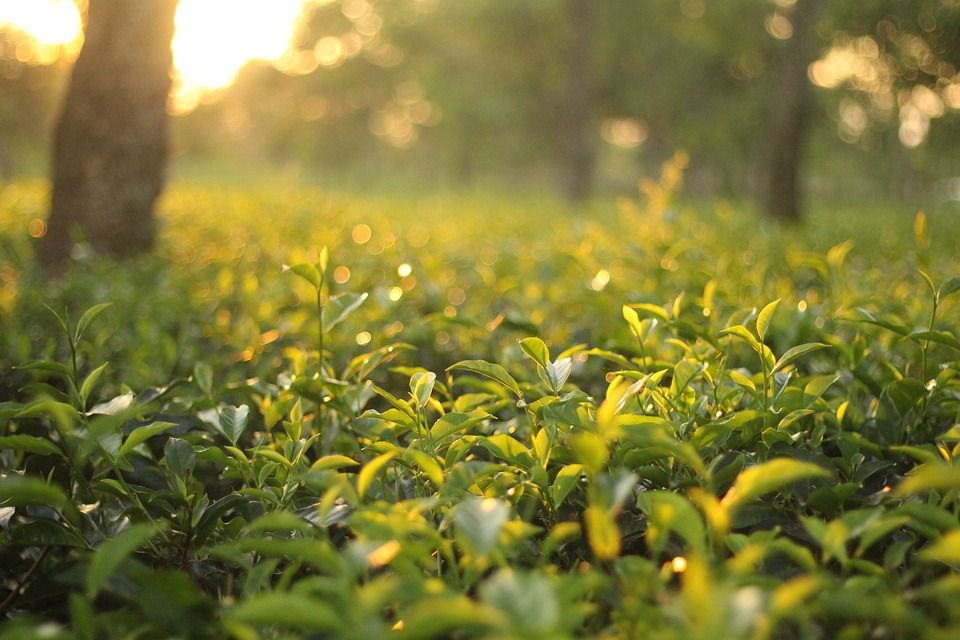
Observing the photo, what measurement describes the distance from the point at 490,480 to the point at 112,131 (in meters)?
5.26

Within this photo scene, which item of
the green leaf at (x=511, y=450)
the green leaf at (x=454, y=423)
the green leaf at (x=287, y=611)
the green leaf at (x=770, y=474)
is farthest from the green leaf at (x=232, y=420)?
the green leaf at (x=770, y=474)

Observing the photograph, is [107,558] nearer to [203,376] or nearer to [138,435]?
[138,435]

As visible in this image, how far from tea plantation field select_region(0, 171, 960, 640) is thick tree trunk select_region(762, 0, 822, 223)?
910 centimetres

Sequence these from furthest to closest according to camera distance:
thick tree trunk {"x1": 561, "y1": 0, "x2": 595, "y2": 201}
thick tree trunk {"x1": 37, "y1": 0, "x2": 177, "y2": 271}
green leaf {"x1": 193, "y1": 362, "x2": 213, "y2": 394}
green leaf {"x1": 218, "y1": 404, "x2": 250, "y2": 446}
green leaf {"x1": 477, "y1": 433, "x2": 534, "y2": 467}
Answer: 1. thick tree trunk {"x1": 561, "y1": 0, "x2": 595, "y2": 201}
2. thick tree trunk {"x1": 37, "y1": 0, "x2": 177, "y2": 271}
3. green leaf {"x1": 193, "y1": 362, "x2": 213, "y2": 394}
4. green leaf {"x1": 218, "y1": 404, "x2": 250, "y2": 446}
5. green leaf {"x1": 477, "y1": 433, "x2": 534, "y2": 467}

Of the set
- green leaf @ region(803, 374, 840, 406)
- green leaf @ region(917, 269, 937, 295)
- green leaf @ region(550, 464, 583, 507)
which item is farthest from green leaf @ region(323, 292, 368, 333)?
green leaf @ region(917, 269, 937, 295)

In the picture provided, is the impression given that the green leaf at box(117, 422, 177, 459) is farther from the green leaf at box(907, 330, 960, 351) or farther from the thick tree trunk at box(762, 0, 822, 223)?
the thick tree trunk at box(762, 0, 822, 223)

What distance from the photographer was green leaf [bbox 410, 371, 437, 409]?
1.49 m

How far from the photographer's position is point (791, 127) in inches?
453

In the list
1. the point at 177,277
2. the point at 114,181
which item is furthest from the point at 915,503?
the point at 114,181

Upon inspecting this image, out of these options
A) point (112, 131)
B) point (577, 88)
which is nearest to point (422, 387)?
point (112, 131)

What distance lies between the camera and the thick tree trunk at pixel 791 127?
36.2 feet

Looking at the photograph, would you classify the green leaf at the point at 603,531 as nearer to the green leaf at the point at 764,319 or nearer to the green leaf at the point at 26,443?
the green leaf at the point at 764,319

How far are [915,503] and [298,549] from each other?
90 centimetres

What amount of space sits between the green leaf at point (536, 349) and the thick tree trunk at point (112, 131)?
15.9 feet
